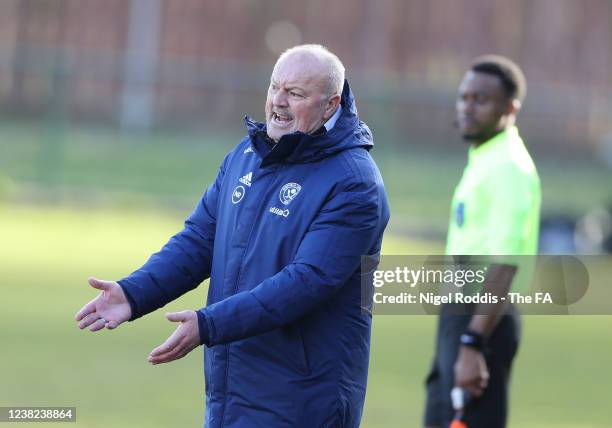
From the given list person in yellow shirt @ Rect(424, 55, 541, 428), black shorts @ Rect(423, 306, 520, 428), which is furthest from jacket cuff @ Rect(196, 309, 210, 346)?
black shorts @ Rect(423, 306, 520, 428)

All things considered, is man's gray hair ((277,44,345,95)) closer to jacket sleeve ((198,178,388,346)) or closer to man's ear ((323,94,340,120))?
man's ear ((323,94,340,120))

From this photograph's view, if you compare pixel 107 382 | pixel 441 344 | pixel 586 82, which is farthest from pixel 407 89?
pixel 441 344

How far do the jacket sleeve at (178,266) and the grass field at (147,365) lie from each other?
3157 millimetres

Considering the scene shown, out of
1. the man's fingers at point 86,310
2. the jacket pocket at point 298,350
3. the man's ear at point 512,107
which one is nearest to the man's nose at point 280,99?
the jacket pocket at point 298,350

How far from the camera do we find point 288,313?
493cm

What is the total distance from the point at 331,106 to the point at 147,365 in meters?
5.70

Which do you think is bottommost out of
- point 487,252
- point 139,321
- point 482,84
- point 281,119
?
point 487,252

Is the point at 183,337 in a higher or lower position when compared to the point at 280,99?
lower

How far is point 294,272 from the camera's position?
495 cm

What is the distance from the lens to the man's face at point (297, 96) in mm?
5156

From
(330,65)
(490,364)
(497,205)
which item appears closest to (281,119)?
(330,65)

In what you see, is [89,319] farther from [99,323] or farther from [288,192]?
[288,192]

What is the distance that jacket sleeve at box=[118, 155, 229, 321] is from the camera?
5316 mm

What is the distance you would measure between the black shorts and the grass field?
7.45 ft
